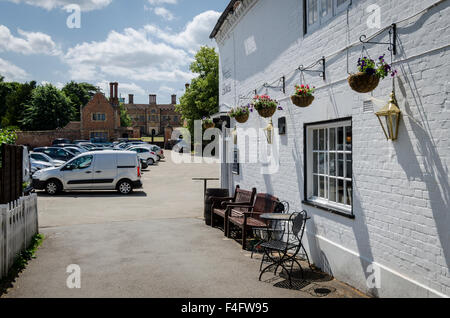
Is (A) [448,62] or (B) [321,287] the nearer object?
(A) [448,62]

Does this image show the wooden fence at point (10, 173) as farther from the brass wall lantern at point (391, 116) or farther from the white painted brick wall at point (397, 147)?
the brass wall lantern at point (391, 116)

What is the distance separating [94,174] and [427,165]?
1493 cm

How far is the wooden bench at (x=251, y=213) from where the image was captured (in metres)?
8.12

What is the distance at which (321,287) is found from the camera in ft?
19.2

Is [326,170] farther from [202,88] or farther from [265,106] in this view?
[202,88]

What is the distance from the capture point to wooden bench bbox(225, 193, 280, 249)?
8.12 meters

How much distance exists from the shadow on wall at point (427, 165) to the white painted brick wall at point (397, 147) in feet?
0.03

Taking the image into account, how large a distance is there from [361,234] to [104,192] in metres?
14.1

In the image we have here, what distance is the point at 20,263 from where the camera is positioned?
6828 millimetres

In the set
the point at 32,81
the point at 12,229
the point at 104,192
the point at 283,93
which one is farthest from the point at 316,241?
the point at 32,81

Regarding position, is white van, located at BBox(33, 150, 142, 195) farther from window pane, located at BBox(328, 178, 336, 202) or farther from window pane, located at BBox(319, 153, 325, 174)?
window pane, located at BBox(328, 178, 336, 202)

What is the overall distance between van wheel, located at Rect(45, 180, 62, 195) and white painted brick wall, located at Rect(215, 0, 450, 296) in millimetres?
12224
